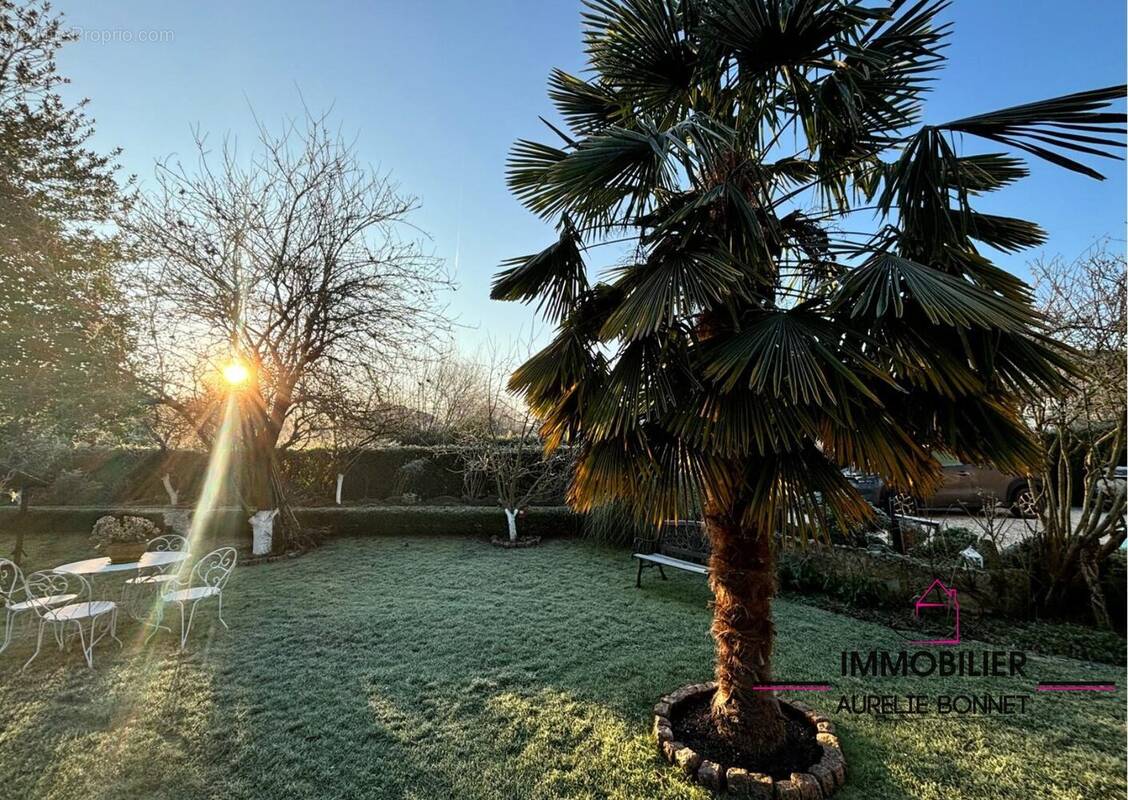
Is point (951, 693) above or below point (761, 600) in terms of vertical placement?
below

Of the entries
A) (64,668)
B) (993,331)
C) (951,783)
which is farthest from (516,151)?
(64,668)

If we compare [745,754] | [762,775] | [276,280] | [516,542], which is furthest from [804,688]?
[276,280]

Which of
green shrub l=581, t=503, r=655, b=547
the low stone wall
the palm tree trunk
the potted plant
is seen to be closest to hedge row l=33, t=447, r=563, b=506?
green shrub l=581, t=503, r=655, b=547

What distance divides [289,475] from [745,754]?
12813mm

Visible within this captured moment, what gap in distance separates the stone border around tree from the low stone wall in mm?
2419

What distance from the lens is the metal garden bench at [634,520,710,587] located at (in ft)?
20.4

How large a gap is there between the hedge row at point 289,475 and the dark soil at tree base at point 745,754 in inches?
336

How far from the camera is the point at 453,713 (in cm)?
338

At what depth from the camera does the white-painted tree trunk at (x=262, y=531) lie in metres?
8.52

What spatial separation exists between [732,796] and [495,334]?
973cm

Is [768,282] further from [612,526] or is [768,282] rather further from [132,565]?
[132,565]

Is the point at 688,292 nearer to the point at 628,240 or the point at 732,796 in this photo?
the point at 628,240

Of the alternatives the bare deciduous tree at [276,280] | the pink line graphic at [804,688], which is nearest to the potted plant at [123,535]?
the bare deciduous tree at [276,280]

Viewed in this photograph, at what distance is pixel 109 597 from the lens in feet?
19.5
